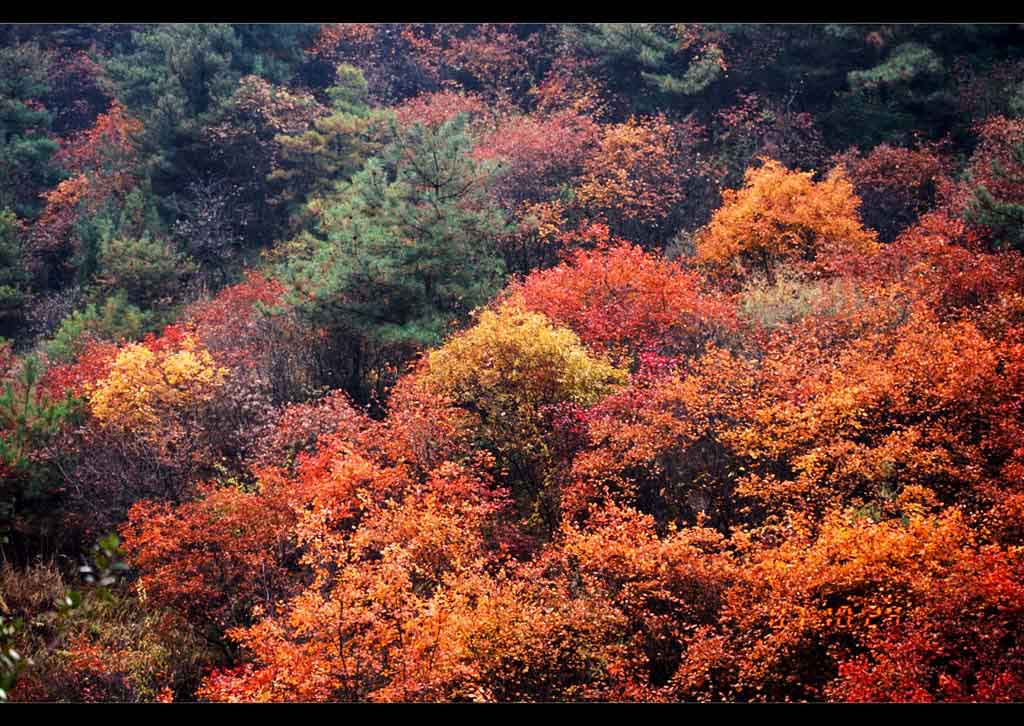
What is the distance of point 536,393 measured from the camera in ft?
59.5

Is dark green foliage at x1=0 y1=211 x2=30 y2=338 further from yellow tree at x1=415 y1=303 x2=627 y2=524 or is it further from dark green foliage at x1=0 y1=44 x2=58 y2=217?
yellow tree at x1=415 y1=303 x2=627 y2=524

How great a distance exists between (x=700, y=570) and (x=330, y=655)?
599 centimetres

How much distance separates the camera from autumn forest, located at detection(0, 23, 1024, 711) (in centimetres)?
1256

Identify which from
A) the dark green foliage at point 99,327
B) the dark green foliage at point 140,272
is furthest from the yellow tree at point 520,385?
the dark green foliage at point 140,272

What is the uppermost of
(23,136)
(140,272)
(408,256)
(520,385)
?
(408,256)

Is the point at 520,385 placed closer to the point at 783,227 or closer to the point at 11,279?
the point at 783,227

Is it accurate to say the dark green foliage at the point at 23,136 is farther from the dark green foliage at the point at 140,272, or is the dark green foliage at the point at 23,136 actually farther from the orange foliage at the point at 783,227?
the orange foliage at the point at 783,227

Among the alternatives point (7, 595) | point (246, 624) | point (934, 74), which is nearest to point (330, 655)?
point (246, 624)

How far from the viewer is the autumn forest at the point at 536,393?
12.6 m

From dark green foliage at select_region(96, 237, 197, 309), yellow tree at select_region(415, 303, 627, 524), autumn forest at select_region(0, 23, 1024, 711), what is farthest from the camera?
dark green foliage at select_region(96, 237, 197, 309)

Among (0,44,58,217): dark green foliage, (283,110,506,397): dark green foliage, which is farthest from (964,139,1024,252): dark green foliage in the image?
(0,44,58,217): dark green foliage

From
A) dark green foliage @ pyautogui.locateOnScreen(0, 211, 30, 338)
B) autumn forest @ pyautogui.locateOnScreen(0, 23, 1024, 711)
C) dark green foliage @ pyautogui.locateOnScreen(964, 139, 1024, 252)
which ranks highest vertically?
dark green foliage @ pyautogui.locateOnScreen(964, 139, 1024, 252)

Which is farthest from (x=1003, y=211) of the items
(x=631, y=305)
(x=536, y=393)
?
(x=536, y=393)

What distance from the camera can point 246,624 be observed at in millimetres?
15586
